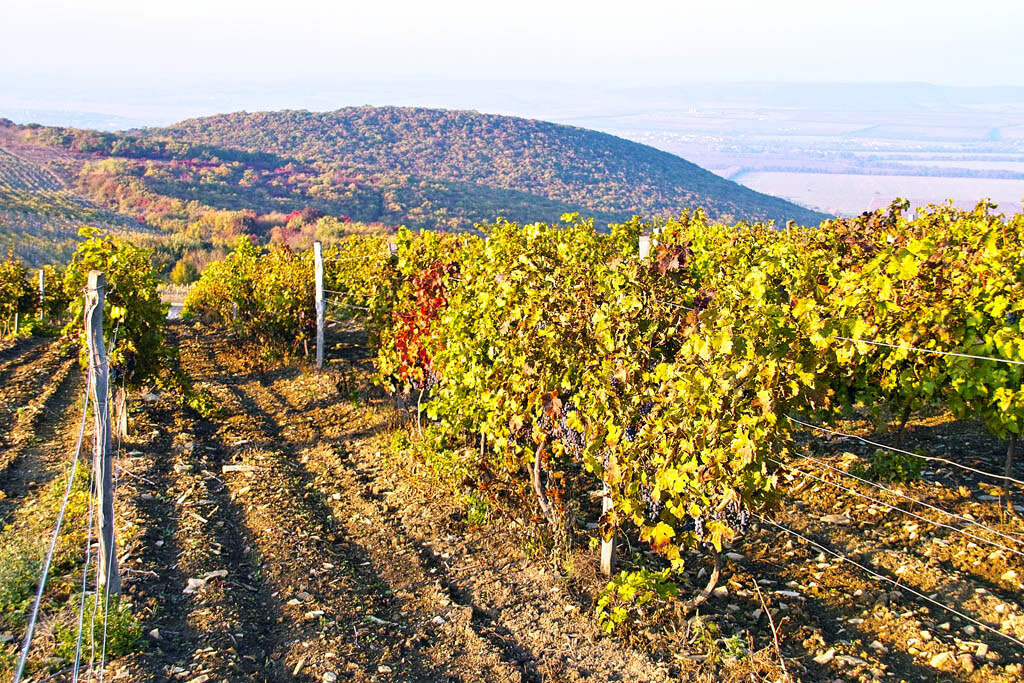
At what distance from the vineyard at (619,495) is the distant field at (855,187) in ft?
98.9

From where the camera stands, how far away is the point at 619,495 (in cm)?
509

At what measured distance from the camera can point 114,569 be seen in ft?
17.0

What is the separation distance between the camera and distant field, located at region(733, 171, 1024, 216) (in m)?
39.5

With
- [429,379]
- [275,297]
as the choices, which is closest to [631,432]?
[429,379]

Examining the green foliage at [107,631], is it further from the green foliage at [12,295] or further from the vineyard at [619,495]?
the green foliage at [12,295]

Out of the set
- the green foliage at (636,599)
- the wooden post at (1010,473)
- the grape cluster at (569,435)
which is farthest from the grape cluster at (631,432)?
the wooden post at (1010,473)

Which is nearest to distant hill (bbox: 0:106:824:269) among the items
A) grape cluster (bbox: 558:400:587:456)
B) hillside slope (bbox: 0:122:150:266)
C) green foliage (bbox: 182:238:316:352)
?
hillside slope (bbox: 0:122:150:266)

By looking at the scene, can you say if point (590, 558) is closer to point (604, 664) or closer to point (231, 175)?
point (604, 664)

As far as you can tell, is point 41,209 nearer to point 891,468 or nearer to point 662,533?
point 891,468

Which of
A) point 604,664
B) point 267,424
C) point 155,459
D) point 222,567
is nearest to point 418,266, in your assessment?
point 267,424

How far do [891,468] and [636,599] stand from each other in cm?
360

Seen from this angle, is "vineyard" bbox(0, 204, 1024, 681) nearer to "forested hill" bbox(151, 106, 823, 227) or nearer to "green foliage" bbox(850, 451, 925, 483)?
"green foliage" bbox(850, 451, 925, 483)

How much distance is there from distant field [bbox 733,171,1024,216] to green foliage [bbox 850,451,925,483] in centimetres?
2972

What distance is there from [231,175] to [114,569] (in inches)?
3242
